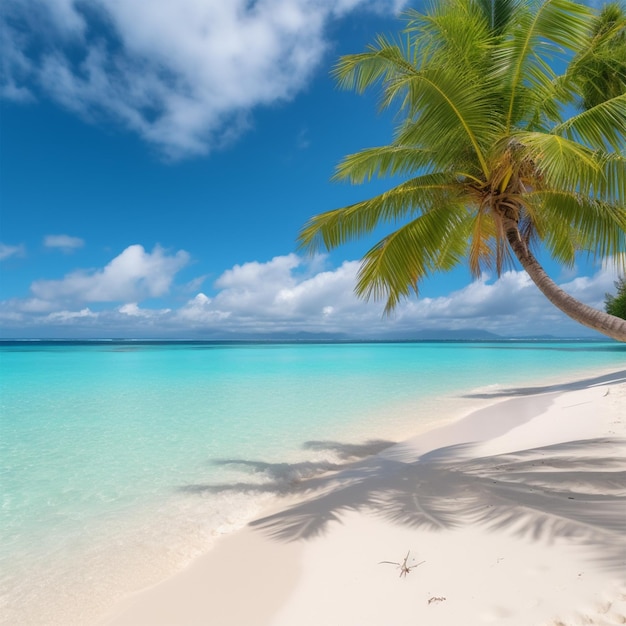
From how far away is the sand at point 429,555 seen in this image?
199 centimetres

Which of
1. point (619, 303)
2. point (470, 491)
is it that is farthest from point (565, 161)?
point (619, 303)

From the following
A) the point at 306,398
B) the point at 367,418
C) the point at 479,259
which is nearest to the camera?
the point at 479,259

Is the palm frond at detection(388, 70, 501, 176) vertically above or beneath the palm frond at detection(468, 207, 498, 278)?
above

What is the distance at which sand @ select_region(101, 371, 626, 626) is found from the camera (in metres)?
1.99

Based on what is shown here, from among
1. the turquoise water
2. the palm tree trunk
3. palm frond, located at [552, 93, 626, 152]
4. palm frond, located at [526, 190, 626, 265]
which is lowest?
the turquoise water

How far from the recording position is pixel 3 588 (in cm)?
287

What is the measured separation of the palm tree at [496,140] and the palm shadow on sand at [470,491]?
1.45m

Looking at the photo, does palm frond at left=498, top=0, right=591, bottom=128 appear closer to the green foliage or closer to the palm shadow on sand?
the palm shadow on sand

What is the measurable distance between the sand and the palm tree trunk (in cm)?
129

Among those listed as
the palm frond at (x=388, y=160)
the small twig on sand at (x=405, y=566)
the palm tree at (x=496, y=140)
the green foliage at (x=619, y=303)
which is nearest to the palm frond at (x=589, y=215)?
the palm tree at (x=496, y=140)

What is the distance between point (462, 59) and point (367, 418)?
247 inches

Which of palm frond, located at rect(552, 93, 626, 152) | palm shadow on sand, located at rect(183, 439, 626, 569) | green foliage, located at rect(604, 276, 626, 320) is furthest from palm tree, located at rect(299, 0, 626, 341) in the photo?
green foliage, located at rect(604, 276, 626, 320)

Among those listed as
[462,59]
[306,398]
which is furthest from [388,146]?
[306,398]

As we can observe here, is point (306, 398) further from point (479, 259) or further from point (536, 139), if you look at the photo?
point (536, 139)
